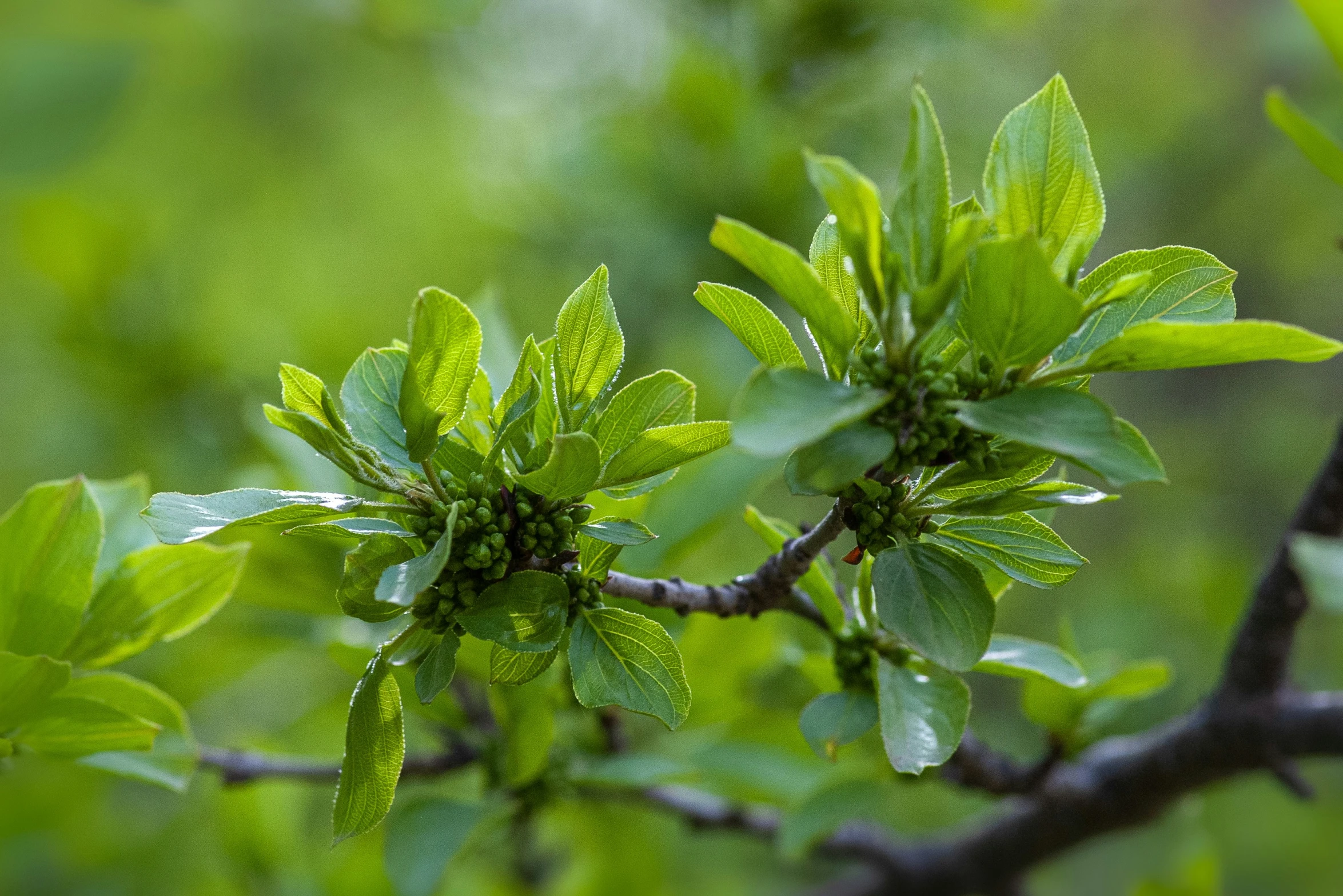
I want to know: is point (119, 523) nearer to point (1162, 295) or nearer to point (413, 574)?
point (413, 574)

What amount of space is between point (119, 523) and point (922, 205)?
0.74 m

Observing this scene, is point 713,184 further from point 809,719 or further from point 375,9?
point 809,719

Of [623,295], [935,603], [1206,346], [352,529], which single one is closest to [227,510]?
[352,529]

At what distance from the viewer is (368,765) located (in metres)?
0.62

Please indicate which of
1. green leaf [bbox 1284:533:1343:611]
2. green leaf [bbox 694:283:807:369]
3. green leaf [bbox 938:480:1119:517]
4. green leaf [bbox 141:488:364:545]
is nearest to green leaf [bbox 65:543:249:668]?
green leaf [bbox 141:488:364:545]

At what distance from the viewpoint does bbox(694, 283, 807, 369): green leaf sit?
0.61 metres

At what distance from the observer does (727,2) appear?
2.23 metres

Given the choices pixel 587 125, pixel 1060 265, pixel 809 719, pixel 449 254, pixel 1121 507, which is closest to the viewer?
pixel 1060 265

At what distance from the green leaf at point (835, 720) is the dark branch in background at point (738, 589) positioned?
9 centimetres

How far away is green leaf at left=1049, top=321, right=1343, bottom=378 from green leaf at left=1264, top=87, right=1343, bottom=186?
200 millimetres

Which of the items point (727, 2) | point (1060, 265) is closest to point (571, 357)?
point (1060, 265)

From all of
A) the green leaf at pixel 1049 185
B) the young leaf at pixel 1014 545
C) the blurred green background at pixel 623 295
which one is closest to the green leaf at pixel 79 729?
the blurred green background at pixel 623 295

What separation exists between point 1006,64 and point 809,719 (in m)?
2.62

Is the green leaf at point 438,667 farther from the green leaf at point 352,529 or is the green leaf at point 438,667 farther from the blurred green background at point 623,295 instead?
the blurred green background at point 623,295
